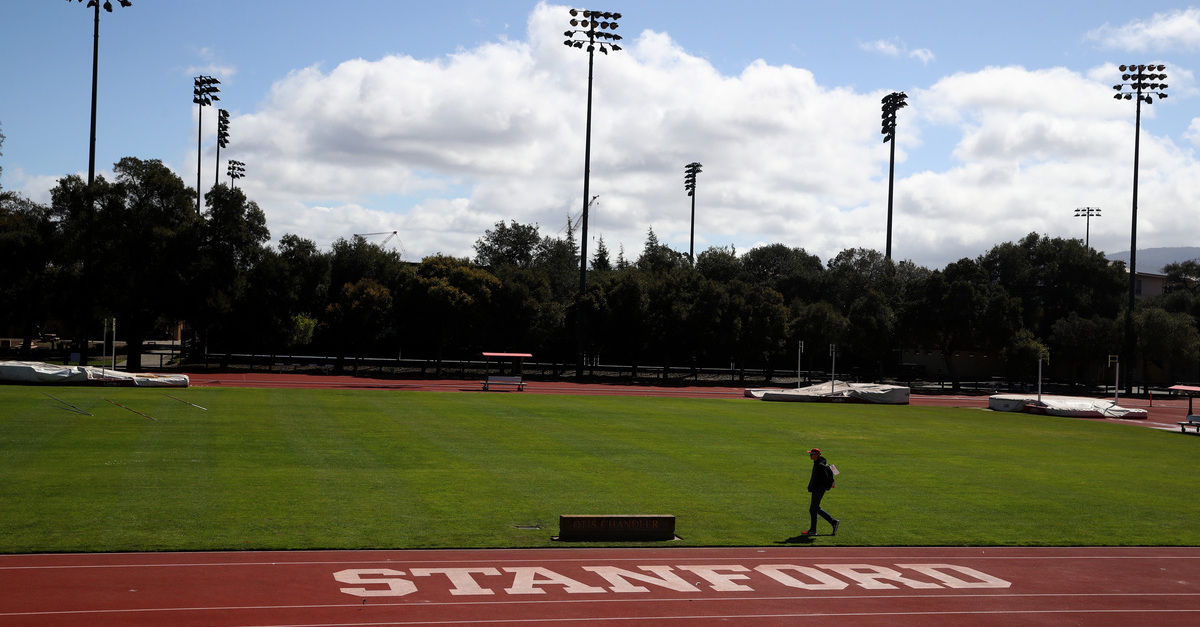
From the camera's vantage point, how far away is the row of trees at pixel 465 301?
202 feet

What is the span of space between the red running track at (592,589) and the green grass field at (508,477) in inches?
42.8

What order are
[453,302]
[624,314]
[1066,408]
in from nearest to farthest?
1. [1066,408]
2. [453,302]
3. [624,314]

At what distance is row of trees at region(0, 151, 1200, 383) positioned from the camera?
61.5 meters

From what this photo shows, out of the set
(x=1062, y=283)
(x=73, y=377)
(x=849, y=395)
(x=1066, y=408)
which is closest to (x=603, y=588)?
(x=73, y=377)

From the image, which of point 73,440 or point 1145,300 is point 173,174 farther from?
point 1145,300

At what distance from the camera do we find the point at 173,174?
207 feet

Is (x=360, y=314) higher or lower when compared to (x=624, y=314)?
lower

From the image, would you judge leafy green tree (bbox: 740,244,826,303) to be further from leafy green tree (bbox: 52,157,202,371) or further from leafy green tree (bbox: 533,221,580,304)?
leafy green tree (bbox: 52,157,202,371)

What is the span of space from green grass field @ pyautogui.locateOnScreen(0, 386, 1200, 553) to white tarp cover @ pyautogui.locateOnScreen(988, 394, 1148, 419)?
→ 387 inches

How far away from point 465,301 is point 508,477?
151 feet

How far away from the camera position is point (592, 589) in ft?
48.6

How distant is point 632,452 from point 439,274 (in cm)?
4535

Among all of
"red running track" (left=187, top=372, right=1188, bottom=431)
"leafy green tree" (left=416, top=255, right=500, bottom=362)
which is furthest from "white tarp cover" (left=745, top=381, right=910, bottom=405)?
"leafy green tree" (left=416, top=255, right=500, bottom=362)

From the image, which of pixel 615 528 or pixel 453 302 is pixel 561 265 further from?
pixel 615 528
